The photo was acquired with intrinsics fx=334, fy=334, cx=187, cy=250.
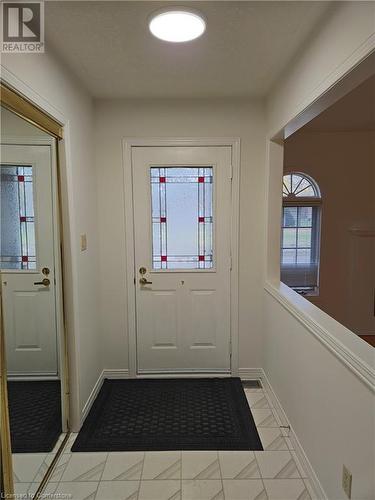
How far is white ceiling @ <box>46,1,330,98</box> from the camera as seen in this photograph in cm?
159

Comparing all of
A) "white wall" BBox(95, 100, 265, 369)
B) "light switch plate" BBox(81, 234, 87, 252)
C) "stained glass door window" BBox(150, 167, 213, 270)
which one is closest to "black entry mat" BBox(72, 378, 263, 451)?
"white wall" BBox(95, 100, 265, 369)

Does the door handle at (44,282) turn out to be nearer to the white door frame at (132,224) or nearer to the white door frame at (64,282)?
the white door frame at (64,282)

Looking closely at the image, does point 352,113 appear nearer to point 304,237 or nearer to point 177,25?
point 304,237

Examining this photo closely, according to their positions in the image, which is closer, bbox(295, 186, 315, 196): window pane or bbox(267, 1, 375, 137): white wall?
bbox(267, 1, 375, 137): white wall

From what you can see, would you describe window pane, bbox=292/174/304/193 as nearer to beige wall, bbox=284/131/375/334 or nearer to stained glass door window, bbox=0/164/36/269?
beige wall, bbox=284/131/375/334

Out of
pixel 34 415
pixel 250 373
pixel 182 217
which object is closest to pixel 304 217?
pixel 182 217

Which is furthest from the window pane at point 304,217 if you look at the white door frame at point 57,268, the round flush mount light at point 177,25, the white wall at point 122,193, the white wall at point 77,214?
the white door frame at point 57,268

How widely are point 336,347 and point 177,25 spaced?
177cm

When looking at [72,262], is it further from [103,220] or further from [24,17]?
[24,17]

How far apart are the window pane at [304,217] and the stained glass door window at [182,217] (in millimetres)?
2008

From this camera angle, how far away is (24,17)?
1.57m

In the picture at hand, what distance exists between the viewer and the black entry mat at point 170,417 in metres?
2.22

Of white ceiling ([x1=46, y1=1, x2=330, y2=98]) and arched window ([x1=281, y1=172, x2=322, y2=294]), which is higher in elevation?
white ceiling ([x1=46, y1=1, x2=330, y2=98])

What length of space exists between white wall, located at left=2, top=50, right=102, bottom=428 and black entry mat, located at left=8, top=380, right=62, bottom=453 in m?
0.19
